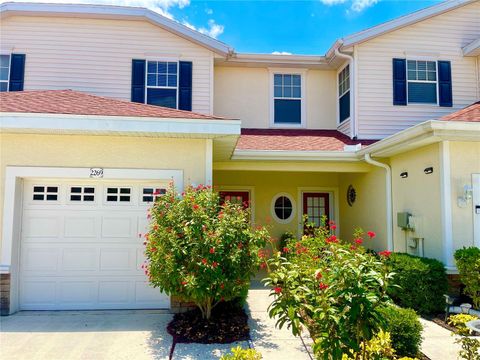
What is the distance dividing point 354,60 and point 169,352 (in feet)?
31.1

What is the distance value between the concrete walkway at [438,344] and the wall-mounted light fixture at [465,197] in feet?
7.82

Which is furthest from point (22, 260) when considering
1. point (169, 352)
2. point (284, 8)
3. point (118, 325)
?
point (284, 8)

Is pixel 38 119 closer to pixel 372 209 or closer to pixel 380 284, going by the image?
pixel 380 284

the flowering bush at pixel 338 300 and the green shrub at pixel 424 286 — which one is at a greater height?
the flowering bush at pixel 338 300

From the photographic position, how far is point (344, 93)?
1166 cm

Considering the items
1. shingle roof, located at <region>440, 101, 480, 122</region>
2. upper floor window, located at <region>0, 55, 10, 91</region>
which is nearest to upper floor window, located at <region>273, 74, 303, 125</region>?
shingle roof, located at <region>440, 101, 480, 122</region>

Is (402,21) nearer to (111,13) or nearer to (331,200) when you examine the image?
(331,200)

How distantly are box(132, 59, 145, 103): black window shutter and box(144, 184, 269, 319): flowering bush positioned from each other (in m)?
5.77

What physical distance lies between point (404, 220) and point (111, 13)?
32.0ft

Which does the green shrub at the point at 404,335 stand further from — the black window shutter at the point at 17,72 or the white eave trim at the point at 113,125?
the black window shutter at the point at 17,72

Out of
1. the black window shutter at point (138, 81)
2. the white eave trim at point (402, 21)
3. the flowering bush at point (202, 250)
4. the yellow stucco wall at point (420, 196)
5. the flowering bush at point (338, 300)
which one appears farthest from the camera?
the black window shutter at point (138, 81)

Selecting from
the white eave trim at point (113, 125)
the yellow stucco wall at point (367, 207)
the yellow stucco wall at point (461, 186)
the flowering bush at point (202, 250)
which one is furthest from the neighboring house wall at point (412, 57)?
the flowering bush at point (202, 250)

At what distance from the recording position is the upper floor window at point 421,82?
10914mm

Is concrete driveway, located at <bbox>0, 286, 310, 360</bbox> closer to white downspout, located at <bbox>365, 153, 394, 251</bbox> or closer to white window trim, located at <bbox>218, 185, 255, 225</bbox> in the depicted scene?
white downspout, located at <bbox>365, 153, 394, 251</bbox>
